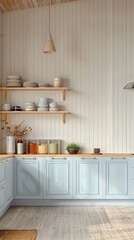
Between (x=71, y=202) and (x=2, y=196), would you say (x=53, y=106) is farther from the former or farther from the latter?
(x=2, y=196)

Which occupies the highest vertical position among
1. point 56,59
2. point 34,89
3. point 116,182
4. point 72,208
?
point 56,59

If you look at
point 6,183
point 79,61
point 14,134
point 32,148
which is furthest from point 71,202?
point 79,61

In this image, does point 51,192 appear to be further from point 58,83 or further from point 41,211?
point 58,83

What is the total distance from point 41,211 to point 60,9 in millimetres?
3450

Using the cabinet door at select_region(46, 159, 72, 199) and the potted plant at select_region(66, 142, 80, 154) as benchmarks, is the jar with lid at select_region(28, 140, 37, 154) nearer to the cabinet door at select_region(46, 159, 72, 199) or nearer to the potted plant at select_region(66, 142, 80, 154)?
the cabinet door at select_region(46, 159, 72, 199)

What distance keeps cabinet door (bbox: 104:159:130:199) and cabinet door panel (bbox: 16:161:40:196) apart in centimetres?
113

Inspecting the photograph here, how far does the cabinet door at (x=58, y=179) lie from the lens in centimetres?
620

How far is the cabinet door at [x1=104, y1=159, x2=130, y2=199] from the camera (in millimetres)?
6156

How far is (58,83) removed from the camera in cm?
652

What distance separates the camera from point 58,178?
621 centimetres

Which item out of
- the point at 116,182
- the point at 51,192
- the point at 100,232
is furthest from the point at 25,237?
the point at 116,182

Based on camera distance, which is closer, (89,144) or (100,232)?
(100,232)

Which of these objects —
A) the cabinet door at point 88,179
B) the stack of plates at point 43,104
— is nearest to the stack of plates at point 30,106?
the stack of plates at point 43,104

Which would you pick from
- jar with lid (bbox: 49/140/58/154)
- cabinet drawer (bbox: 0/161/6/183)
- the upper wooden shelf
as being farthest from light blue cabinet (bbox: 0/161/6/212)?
the upper wooden shelf
